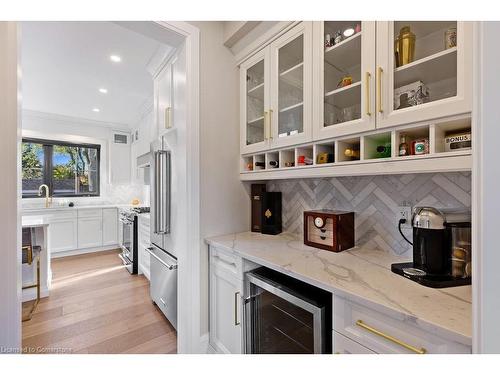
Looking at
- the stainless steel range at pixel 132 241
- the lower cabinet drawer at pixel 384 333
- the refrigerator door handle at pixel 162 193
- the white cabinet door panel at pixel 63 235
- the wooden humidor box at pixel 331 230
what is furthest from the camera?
the white cabinet door panel at pixel 63 235

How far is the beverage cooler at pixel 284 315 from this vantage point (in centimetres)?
96

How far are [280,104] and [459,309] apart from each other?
52.5 inches

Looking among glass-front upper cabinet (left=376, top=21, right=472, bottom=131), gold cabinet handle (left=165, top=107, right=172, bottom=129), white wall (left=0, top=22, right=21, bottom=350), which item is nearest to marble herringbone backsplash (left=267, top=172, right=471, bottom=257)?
glass-front upper cabinet (left=376, top=21, right=472, bottom=131)

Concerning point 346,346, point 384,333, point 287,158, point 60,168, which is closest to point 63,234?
point 60,168

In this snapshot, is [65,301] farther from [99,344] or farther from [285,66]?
[285,66]

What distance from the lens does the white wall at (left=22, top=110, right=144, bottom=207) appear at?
13.6ft

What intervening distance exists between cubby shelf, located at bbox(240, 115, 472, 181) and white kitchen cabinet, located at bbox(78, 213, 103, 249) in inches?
163

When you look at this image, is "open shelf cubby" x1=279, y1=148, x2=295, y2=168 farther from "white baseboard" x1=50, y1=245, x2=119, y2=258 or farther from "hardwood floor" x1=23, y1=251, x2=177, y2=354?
"white baseboard" x1=50, y1=245, x2=119, y2=258

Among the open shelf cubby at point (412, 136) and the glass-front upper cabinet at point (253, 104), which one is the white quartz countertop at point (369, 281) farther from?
the glass-front upper cabinet at point (253, 104)

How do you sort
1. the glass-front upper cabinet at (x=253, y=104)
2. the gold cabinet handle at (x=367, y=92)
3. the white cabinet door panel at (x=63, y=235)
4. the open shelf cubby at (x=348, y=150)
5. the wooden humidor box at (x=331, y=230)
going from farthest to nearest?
the white cabinet door panel at (x=63, y=235) < the glass-front upper cabinet at (x=253, y=104) < the wooden humidor box at (x=331, y=230) < the open shelf cubby at (x=348, y=150) < the gold cabinet handle at (x=367, y=92)

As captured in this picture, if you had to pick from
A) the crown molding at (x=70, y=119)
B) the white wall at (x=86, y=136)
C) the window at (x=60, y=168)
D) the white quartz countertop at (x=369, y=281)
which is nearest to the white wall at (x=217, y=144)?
the white quartz countertop at (x=369, y=281)

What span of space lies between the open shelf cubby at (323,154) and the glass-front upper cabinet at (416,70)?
1.06 feet

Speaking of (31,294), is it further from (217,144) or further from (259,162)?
(259,162)

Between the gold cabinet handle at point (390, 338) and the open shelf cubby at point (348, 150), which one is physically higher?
the open shelf cubby at point (348, 150)
